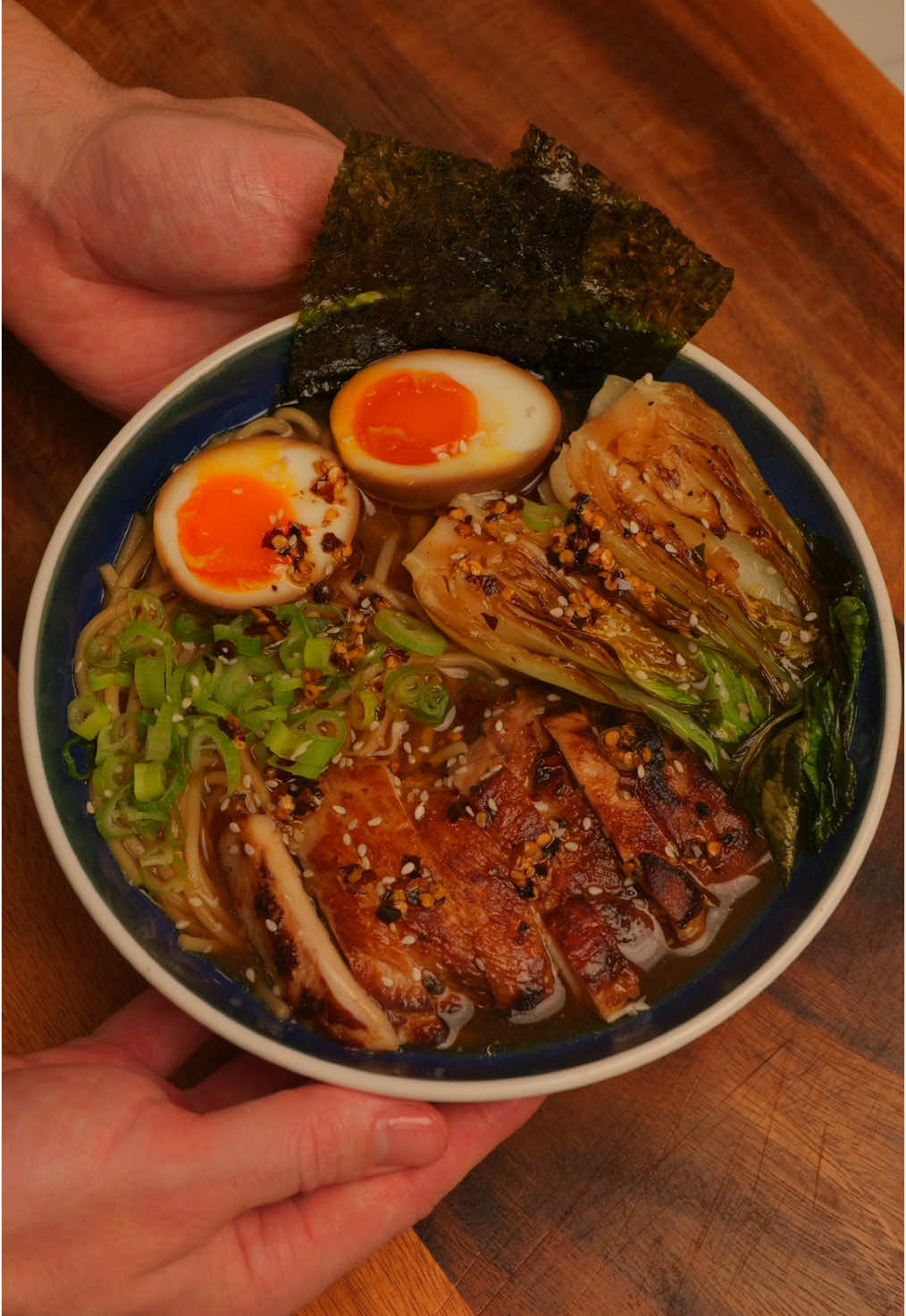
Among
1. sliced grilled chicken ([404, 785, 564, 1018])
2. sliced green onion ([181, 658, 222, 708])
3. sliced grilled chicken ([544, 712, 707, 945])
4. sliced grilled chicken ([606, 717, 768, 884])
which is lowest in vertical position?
sliced green onion ([181, 658, 222, 708])

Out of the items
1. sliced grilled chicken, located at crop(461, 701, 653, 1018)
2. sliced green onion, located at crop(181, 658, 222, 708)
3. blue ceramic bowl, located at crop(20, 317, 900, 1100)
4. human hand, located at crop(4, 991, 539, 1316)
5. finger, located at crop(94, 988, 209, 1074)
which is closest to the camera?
human hand, located at crop(4, 991, 539, 1316)

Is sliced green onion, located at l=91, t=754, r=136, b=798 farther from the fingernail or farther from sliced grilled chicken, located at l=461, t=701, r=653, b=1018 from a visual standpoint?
the fingernail

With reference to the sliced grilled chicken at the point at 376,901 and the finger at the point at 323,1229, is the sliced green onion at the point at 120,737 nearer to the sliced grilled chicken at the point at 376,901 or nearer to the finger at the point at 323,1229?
the sliced grilled chicken at the point at 376,901

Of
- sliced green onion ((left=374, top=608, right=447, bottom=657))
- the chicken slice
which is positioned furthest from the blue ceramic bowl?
sliced green onion ((left=374, top=608, right=447, bottom=657))

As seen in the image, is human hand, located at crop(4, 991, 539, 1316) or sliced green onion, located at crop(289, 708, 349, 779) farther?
sliced green onion, located at crop(289, 708, 349, 779)

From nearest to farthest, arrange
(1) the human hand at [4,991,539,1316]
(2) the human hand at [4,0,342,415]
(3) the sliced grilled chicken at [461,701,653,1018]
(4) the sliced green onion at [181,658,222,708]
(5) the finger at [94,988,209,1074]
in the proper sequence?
(1) the human hand at [4,991,539,1316] < (3) the sliced grilled chicken at [461,701,653,1018] < (4) the sliced green onion at [181,658,222,708] < (5) the finger at [94,988,209,1074] < (2) the human hand at [4,0,342,415]

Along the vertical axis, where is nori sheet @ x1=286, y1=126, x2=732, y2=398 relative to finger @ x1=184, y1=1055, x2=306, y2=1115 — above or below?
above
